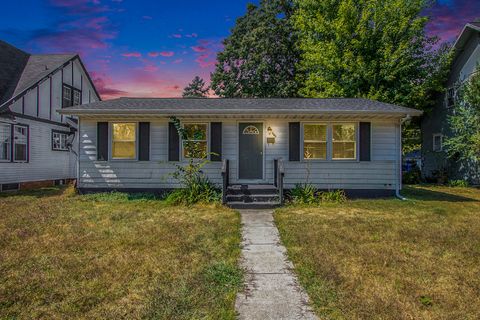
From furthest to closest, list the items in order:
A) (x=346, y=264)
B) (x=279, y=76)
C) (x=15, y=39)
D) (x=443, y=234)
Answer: (x=279, y=76) → (x=15, y=39) → (x=443, y=234) → (x=346, y=264)

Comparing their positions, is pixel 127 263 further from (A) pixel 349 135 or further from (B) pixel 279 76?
(B) pixel 279 76

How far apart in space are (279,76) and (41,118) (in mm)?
16001

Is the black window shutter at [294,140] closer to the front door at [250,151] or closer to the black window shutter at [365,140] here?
the front door at [250,151]

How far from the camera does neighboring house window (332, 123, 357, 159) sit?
10336 millimetres

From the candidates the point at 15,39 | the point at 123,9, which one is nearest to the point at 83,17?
the point at 123,9

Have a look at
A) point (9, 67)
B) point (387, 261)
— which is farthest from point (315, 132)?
point (9, 67)

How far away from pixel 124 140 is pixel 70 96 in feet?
27.4

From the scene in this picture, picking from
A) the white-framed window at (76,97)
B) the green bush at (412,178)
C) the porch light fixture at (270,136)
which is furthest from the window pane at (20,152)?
the green bush at (412,178)

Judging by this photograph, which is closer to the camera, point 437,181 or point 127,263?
point 127,263

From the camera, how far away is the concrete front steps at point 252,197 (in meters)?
8.71

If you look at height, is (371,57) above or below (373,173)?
above

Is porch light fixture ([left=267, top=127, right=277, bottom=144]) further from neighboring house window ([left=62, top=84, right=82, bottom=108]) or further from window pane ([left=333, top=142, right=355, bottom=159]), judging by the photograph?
neighboring house window ([left=62, top=84, right=82, bottom=108])

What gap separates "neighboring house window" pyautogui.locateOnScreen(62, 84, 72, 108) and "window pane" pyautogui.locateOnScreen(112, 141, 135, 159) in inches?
294

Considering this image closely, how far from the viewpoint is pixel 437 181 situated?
16.6 m
